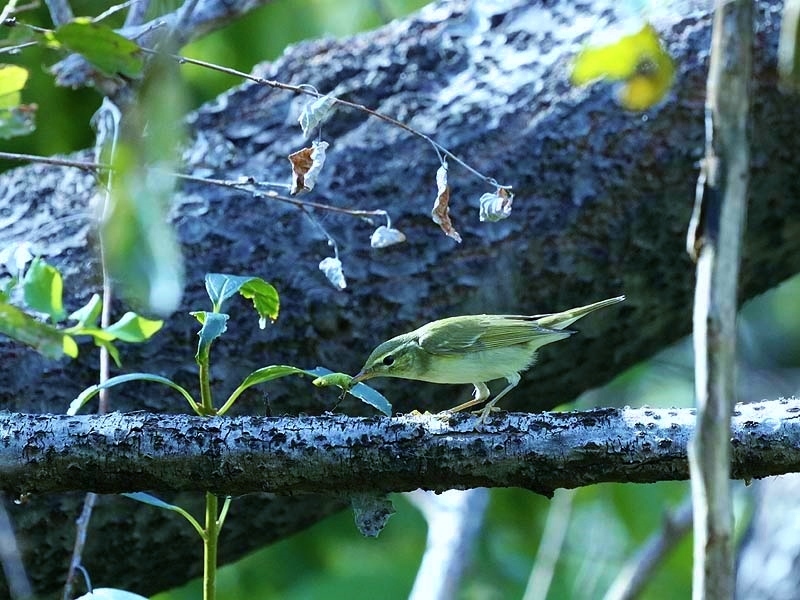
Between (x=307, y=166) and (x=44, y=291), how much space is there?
0.75m

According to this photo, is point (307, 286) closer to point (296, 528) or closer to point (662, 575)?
point (296, 528)

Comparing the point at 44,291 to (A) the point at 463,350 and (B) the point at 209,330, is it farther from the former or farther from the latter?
(A) the point at 463,350

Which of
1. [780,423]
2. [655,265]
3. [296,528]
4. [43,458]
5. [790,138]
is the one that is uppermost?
[790,138]

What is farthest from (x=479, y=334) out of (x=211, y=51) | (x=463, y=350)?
(x=211, y=51)

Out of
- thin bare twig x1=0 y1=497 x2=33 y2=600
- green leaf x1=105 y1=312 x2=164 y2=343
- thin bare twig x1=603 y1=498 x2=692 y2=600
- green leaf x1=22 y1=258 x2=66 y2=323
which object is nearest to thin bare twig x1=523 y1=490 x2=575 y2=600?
thin bare twig x1=603 y1=498 x2=692 y2=600

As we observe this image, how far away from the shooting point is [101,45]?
1563 millimetres

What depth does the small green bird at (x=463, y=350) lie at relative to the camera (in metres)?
2.66

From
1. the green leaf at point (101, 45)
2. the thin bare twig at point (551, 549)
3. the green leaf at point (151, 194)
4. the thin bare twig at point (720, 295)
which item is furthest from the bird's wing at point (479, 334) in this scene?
the thin bare twig at point (720, 295)

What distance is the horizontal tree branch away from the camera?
181 centimetres

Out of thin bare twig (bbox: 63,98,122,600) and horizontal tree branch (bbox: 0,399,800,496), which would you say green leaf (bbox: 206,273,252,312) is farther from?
thin bare twig (bbox: 63,98,122,600)

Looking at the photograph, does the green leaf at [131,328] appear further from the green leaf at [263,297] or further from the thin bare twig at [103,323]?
the thin bare twig at [103,323]

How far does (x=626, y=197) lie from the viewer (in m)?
3.22

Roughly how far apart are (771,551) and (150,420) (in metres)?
2.86

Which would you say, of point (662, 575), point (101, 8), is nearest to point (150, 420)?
point (101, 8)
